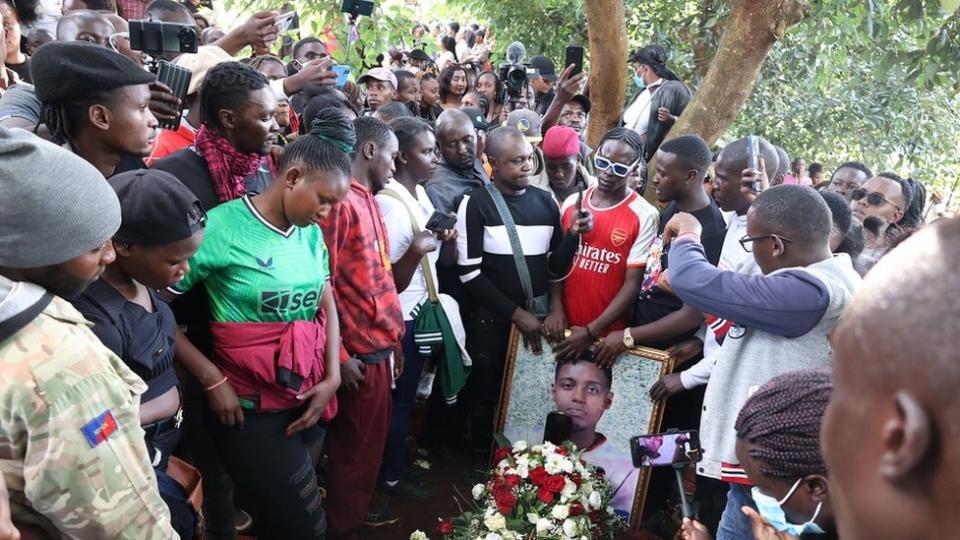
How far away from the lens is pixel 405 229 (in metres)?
3.82

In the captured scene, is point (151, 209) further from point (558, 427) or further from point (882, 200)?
point (882, 200)

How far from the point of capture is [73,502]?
157cm

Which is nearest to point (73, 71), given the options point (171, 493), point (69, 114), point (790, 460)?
point (69, 114)

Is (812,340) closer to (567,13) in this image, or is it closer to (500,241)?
(500,241)

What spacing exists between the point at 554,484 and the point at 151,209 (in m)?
2.13

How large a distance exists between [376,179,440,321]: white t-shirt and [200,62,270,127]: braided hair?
3.34ft

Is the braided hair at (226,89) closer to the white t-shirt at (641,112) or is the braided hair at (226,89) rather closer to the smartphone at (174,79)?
the smartphone at (174,79)

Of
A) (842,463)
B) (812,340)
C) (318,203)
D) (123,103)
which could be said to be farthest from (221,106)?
(842,463)

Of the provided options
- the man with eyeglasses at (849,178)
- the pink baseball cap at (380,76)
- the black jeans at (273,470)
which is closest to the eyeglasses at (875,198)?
the man with eyeglasses at (849,178)

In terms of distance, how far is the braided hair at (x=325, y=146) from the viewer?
2.81 meters

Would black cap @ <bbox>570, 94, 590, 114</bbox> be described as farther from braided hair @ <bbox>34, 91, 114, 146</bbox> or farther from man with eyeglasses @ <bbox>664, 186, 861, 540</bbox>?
braided hair @ <bbox>34, 91, 114, 146</bbox>

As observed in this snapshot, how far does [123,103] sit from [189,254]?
691 mm

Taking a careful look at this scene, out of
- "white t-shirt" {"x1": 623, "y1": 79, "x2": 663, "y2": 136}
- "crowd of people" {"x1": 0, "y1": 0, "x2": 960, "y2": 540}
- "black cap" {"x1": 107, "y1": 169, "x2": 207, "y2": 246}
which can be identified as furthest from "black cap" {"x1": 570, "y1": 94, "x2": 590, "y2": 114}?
"black cap" {"x1": 107, "y1": 169, "x2": 207, "y2": 246}

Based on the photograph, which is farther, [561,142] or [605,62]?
[605,62]
